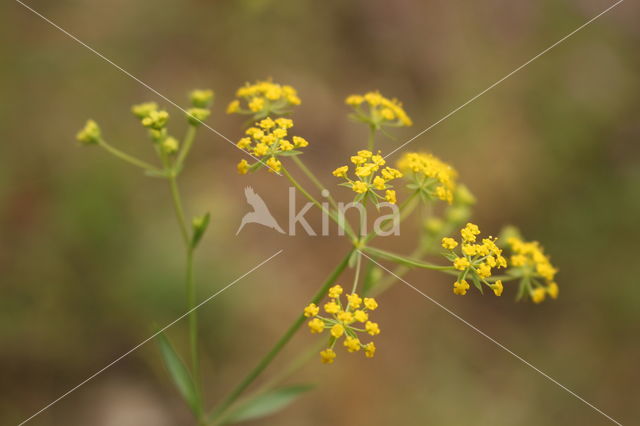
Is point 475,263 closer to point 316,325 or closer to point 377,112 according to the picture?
point 316,325

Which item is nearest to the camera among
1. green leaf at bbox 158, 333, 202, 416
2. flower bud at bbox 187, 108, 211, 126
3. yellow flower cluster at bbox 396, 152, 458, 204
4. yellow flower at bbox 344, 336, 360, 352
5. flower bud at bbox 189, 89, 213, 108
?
yellow flower at bbox 344, 336, 360, 352

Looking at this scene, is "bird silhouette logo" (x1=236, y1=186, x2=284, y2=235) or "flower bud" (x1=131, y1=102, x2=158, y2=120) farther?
"bird silhouette logo" (x1=236, y1=186, x2=284, y2=235)

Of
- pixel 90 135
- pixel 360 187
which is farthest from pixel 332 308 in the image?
pixel 90 135

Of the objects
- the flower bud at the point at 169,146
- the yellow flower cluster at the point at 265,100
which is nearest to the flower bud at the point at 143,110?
the flower bud at the point at 169,146

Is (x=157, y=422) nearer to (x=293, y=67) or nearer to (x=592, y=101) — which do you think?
(x=293, y=67)

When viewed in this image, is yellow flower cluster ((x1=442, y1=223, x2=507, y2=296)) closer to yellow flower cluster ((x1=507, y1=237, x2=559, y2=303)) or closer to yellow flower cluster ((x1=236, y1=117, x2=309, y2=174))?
yellow flower cluster ((x1=507, y1=237, x2=559, y2=303))

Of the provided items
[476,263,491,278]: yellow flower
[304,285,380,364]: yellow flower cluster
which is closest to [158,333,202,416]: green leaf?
[304,285,380,364]: yellow flower cluster
